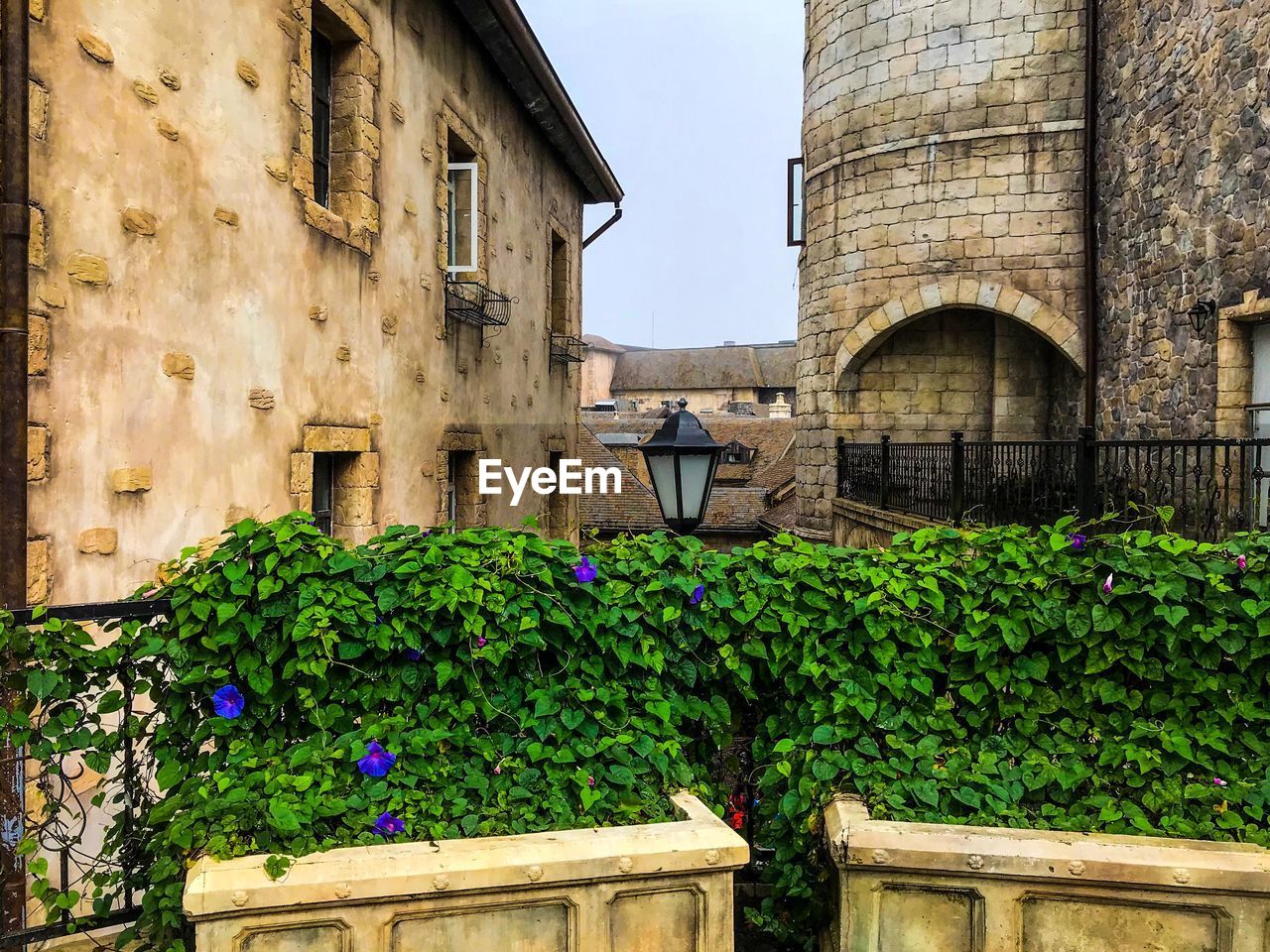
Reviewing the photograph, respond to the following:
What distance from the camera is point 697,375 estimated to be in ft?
206

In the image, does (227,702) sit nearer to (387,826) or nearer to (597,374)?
(387,826)

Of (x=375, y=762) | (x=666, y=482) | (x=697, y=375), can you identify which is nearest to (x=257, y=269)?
(x=666, y=482)

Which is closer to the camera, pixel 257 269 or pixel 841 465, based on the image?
pixel 257 269

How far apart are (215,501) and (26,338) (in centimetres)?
140

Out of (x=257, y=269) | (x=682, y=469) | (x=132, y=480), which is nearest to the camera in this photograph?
(x=132, y=480)

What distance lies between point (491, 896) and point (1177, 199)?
357 inches

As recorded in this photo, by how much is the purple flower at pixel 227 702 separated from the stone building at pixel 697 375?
54659mm

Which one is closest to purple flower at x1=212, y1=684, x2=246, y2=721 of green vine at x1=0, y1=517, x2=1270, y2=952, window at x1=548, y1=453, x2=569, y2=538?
green vine at x1=0, y1=517, x2=1270, y2=952

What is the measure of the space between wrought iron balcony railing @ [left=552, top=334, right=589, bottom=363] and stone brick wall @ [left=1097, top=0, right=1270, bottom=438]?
6.65 meters

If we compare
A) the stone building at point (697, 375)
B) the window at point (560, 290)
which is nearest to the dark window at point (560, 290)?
the window at point (560, 290)

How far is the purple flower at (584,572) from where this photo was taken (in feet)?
9.27

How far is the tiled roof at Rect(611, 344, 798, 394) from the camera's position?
→ 2406 inches

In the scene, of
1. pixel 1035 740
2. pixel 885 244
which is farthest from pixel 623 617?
pixel 885 244

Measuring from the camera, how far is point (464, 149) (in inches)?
329
